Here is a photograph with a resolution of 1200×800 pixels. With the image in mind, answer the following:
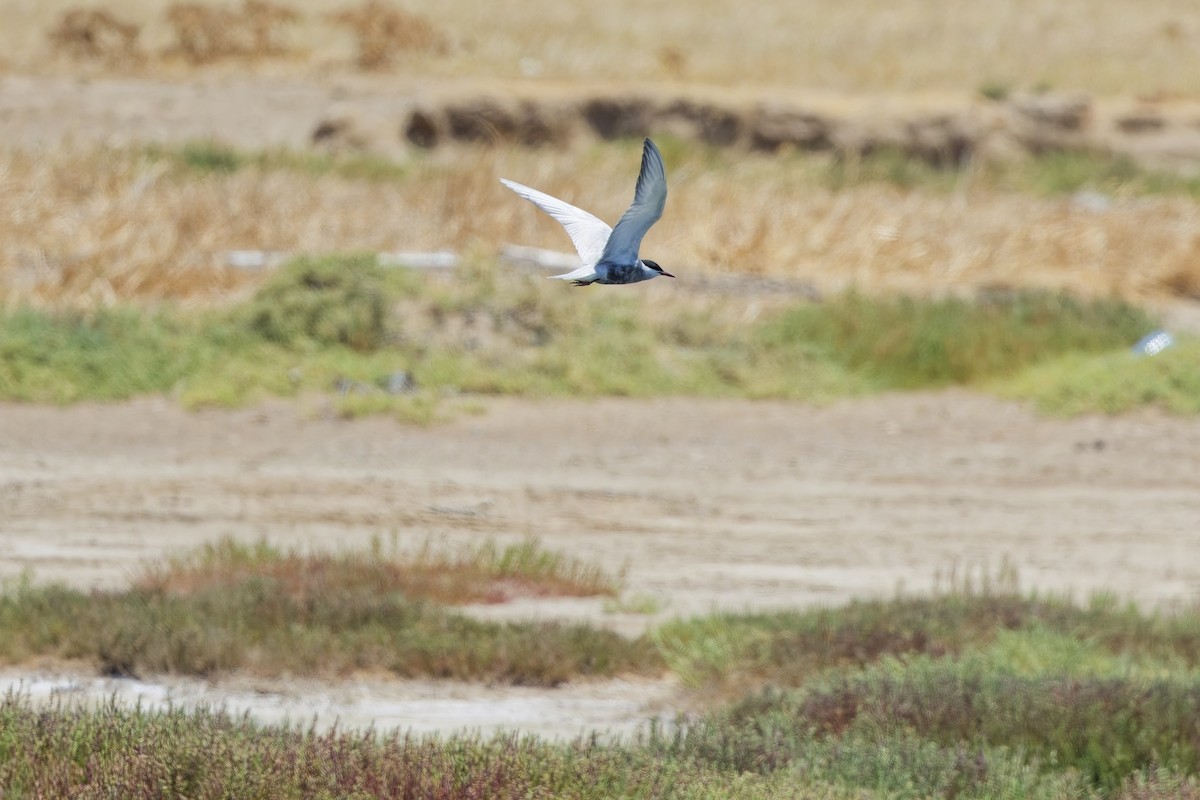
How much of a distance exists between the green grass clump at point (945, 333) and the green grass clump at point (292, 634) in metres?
7.72

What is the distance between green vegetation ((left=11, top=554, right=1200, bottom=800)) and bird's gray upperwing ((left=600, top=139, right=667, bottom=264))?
2.19 meters

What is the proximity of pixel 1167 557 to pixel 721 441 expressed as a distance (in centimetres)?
394

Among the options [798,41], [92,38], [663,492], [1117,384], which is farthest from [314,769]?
[798,41]

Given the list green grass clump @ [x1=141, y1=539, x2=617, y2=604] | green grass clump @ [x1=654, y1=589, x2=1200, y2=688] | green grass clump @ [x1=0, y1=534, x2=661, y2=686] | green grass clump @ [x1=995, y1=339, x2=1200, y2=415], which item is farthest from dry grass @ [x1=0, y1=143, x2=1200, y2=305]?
green grass clump @ [x1=654, y1=589, x2=1200, y2=688]

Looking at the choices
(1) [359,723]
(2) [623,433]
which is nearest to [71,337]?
(2) [623,433]

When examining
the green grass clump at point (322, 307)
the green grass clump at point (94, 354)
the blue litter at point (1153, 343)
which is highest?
the blue litter at point (1153, 343)

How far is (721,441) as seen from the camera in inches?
566

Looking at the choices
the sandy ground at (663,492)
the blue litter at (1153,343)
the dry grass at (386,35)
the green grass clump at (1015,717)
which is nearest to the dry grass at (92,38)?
the dry grass at (386,35)

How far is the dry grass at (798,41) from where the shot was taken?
36781mm

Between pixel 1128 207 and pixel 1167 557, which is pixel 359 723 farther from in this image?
pixel 1128 207

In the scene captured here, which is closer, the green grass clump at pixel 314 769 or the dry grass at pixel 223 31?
the green grass clump at pixel 314 769

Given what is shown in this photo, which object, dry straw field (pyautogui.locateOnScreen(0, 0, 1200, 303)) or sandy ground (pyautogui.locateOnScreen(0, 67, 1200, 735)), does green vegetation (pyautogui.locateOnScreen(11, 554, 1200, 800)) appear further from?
dry straw field (pyautogui.locateOnScreen(0, 0, 1200, 303))

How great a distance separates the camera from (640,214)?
3594 mm

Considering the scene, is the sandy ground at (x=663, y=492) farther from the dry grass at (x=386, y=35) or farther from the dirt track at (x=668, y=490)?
the dry grass at (x=386, y=35)
